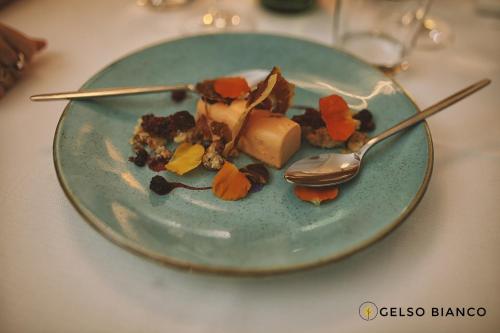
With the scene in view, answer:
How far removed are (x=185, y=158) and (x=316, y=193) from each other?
0.23 meters

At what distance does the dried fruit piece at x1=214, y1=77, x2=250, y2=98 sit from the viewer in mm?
795

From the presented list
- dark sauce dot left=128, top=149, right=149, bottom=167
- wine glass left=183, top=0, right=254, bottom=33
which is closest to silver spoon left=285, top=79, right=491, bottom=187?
dark sauce dot left=128, top=149, right=149, bottom=167

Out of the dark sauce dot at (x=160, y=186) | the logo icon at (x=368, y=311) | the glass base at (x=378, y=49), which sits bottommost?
the logo icon at (x=368, y=311)

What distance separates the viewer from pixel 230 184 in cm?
68

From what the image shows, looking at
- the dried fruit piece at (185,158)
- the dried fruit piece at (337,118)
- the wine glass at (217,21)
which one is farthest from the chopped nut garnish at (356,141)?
the wine glass at (217,21)

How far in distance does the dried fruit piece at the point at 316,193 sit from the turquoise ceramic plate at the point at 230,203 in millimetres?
11

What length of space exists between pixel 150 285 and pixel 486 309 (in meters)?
0.46

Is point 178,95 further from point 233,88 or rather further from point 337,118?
point 337,118


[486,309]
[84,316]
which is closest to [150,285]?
[84,316]

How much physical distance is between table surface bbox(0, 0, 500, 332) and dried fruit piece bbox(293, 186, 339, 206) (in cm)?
10

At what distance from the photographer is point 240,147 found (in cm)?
78

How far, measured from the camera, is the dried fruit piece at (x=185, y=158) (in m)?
0.71

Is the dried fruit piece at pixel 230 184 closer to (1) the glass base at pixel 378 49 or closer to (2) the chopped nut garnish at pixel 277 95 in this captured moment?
(2) the chopped nut garnish at pixel 277 95

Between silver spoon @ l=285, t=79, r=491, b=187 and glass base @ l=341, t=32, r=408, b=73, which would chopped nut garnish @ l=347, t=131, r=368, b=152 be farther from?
glass base @ l=341, t=32, r=408, b=73
